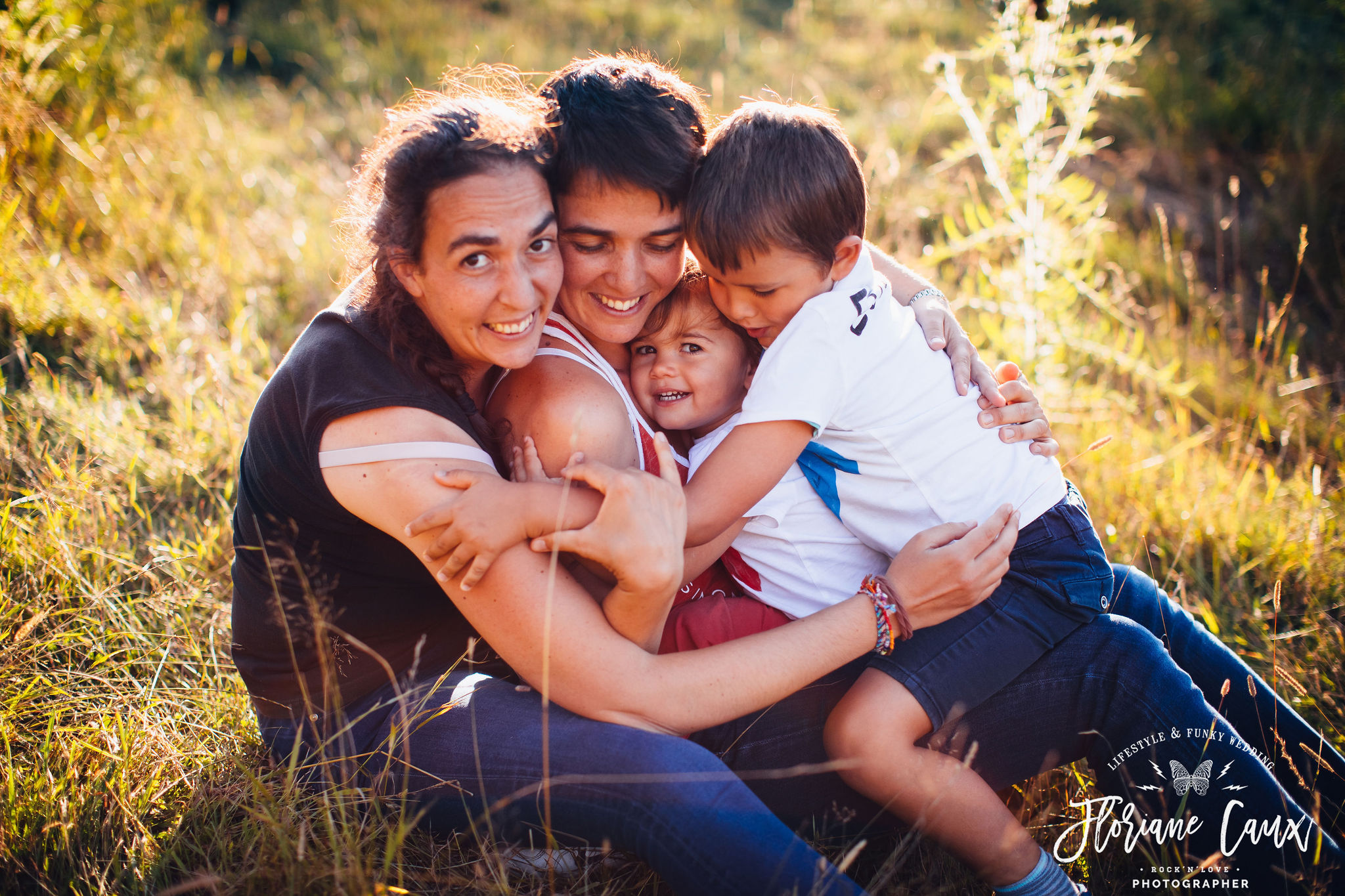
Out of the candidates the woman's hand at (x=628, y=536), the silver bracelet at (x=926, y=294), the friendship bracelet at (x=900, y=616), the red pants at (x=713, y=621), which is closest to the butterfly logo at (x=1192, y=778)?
the friendship bracelet at (x=900, y=616)

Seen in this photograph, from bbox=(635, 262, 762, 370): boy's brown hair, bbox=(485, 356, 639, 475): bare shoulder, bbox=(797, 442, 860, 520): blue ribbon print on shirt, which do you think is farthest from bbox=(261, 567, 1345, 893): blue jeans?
bbox=(635, 262, 762, 370): boy's brown hair

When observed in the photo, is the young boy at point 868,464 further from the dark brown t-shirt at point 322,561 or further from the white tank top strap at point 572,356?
the dark brown t-shirt at point 322,561

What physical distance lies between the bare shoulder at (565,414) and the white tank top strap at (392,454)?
0.86 feet

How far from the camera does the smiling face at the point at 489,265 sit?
1.99 meters

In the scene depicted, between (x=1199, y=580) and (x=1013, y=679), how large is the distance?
1423 mm

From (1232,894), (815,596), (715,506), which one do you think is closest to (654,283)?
(715,506)

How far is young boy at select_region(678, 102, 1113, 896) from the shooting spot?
6.75 feet

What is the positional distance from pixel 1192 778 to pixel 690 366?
1.66 meters

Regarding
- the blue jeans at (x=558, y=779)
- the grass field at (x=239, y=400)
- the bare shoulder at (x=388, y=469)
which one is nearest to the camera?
the blue jeans at (x=558, y=779)

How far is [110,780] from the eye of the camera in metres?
2.09

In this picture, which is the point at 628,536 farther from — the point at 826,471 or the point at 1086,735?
the point at 1086,735

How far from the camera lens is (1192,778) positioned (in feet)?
6.62

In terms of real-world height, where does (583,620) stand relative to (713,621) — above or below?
above

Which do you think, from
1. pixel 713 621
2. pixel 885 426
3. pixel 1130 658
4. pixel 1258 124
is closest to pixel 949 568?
pixel 885 426
